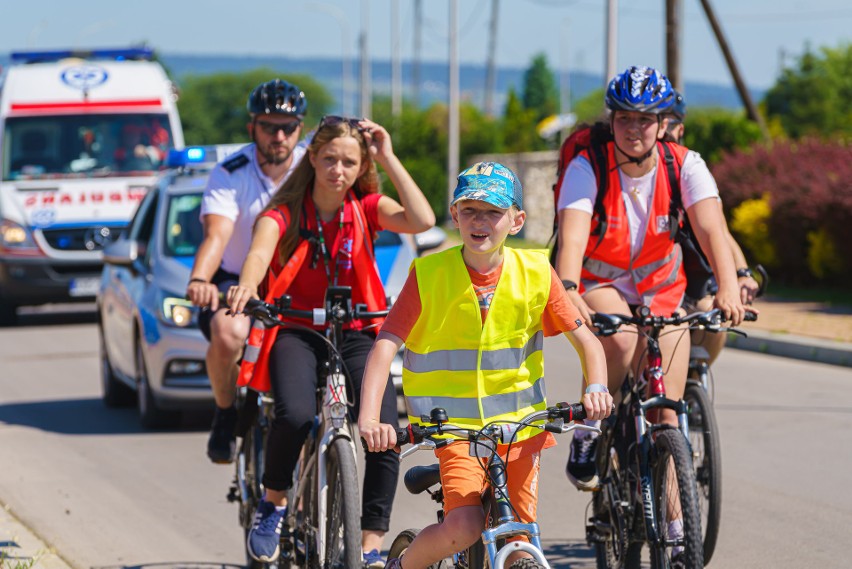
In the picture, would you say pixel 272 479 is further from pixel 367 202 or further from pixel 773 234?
pixel 773 234

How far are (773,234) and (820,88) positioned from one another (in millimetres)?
41798

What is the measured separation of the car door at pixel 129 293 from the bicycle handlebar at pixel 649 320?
5.40m

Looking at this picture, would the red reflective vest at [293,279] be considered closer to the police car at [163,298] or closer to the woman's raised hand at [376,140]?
the woman's raised hand at [376,140]

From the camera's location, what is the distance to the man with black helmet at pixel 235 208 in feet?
20.6

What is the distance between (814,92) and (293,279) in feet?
183

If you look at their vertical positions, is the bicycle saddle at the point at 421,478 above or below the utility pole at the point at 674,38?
below

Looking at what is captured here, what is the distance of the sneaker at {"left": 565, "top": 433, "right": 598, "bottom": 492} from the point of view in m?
5.87

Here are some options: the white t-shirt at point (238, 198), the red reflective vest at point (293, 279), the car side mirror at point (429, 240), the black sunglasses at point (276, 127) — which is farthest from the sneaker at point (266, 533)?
the car side mirror at point (429, 240)

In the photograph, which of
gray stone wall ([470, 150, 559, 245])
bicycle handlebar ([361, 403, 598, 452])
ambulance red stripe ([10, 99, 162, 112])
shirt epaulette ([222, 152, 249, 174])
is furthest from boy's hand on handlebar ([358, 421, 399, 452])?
gray stone wall ([470, 150, 559, 245])

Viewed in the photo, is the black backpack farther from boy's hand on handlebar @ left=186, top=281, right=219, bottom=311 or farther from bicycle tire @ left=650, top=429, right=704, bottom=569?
boy's hand on handlebar @ left=186, top=281, right=219, bottom=311

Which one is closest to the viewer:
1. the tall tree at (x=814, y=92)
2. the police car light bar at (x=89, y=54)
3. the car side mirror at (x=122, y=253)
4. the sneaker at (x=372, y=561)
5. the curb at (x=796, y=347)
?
the sneaker at (x=372, y=561)

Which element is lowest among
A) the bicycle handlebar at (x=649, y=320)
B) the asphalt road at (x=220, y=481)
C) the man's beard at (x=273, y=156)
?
the asphalt road at (x=220, y=481)

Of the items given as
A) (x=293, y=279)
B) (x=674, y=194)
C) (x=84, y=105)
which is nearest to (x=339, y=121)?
(x=293, y=279)

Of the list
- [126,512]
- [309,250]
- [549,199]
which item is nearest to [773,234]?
[126,512]
